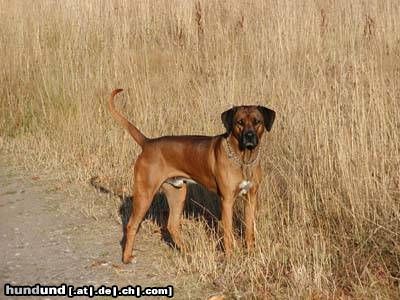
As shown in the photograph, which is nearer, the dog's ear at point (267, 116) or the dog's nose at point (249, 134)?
the dog's nose at point (249, 134)

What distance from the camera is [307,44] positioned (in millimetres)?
6578

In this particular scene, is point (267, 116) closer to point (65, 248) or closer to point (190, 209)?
point (190, 209)

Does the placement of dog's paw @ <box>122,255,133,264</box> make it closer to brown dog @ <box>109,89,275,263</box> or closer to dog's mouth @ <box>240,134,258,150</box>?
brown dog @ <box>109,89,275,263</box>

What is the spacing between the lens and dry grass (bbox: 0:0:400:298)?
389 cm

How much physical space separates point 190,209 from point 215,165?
46.8 inches

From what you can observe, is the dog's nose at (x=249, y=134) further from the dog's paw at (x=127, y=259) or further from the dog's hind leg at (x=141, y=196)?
the dog's paw at (x=127, y=259)

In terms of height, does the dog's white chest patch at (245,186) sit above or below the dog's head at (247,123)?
below

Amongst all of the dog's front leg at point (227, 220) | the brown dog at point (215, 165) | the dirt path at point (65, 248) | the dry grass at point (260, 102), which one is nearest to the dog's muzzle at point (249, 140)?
the brown dog at point (215, 165)

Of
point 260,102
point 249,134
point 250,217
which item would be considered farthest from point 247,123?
point 260,102

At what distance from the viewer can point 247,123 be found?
409 cm

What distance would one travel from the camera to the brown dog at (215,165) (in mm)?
4133

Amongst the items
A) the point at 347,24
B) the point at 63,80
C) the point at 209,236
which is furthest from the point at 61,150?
the point at 347,24

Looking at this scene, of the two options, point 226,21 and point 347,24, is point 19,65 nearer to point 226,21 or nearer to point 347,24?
point 226,21

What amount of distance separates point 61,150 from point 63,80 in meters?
1.23
